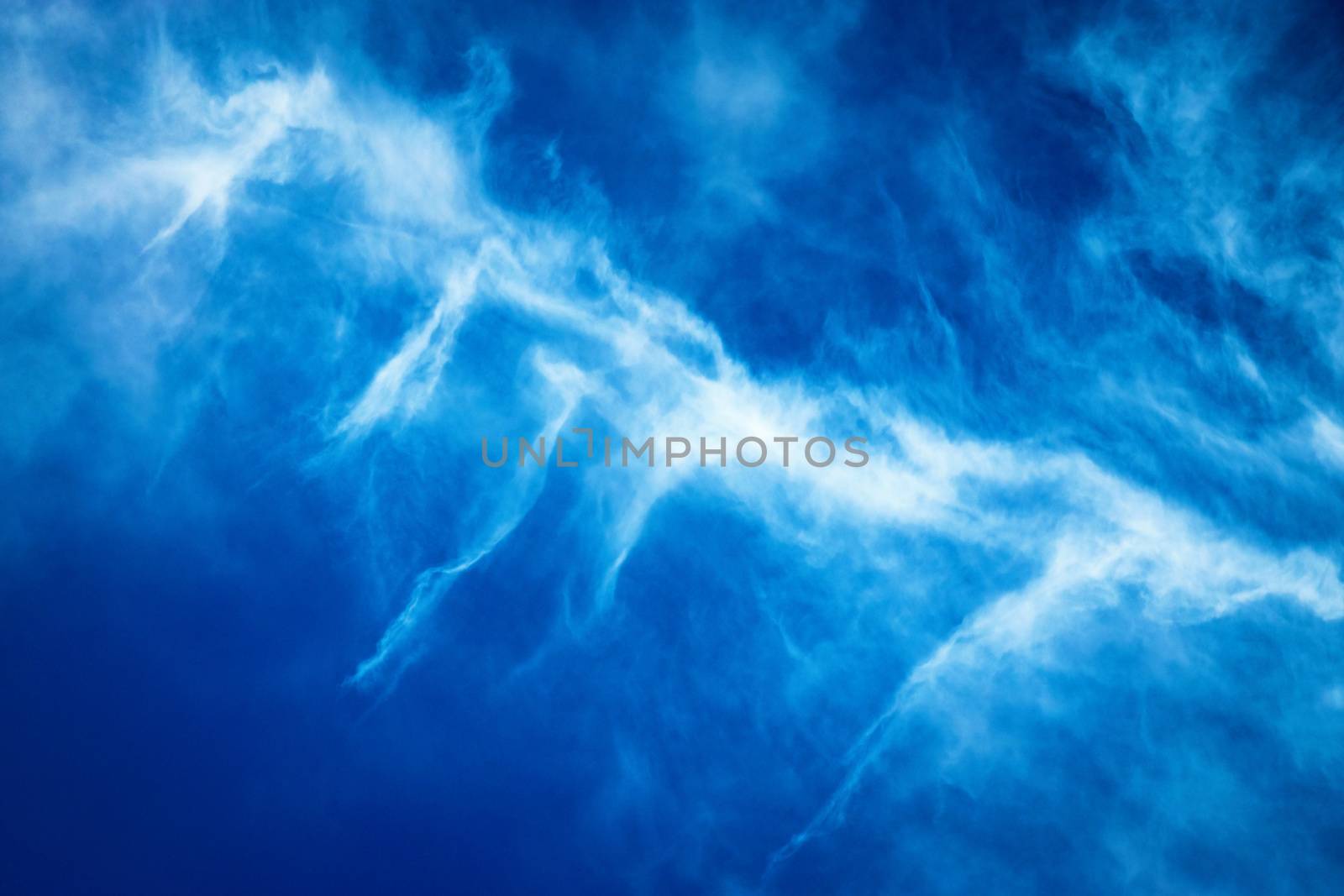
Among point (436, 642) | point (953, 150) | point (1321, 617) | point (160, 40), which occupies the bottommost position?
point (1321, 617)

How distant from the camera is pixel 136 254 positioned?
12141 millimetres

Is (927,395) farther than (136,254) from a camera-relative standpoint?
No

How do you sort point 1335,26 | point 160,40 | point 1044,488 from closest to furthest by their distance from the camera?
1. point 1335,26
2. point 1044,488
3. point 160,40

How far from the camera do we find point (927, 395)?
37.1 ft

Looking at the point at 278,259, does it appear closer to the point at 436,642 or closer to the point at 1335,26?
the point at 436,642

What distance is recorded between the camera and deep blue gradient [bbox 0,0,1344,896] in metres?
10.7

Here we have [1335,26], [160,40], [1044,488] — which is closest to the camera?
[1335,26]

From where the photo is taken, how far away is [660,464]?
11820 millimetres

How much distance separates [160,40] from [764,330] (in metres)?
8.67

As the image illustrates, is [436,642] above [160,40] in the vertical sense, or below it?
below

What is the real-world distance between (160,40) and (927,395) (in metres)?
10.8

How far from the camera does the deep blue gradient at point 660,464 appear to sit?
35.2ft

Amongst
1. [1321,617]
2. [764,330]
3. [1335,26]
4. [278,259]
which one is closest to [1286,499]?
[1321,617]

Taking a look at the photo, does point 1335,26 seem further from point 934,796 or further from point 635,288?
point 934,796
